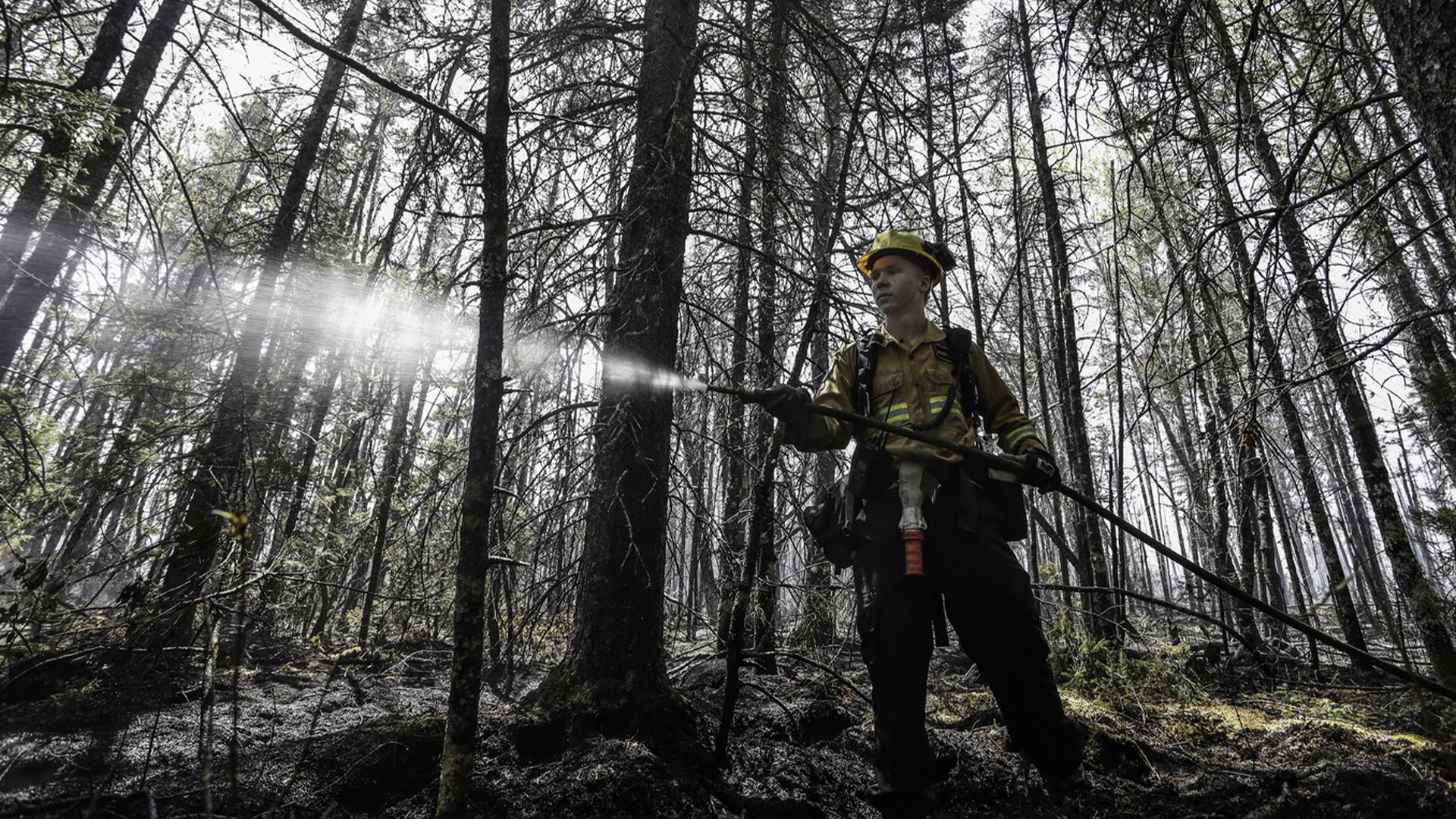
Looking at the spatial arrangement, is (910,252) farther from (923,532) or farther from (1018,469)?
(923,532)

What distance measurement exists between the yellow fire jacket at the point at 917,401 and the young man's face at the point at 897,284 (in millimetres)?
147

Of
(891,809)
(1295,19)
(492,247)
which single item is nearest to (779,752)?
(891,809)

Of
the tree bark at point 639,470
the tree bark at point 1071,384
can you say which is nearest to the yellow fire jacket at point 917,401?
the tree bark at point 639,470

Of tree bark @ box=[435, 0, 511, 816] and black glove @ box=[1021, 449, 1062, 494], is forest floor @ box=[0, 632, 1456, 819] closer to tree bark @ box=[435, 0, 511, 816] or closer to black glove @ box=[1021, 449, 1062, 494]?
tree bark @ box=[435, 0, 511, 816]

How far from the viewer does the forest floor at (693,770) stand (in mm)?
2619

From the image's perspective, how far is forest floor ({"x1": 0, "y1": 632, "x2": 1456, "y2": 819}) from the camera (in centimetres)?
262

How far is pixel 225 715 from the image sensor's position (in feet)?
13.8

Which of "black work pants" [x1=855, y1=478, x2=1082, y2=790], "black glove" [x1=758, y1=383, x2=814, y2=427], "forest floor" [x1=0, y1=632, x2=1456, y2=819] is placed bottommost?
"forest floor" [x1=0, y1=632, x2=1456, y2=819]

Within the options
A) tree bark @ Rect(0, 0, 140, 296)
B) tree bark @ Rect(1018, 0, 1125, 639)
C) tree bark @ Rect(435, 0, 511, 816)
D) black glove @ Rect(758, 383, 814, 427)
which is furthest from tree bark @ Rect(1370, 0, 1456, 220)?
tree bark @ Rect(0, 0, 140, 296)

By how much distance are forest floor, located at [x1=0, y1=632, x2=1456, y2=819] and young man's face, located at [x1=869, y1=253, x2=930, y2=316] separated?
79.4 inches

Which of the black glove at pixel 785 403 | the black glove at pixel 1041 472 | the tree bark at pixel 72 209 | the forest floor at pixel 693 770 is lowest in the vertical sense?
the forest floor at pixel 693 770

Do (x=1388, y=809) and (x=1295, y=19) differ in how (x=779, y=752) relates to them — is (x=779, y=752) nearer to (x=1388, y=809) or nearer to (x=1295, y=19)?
(x=1388, y=809)

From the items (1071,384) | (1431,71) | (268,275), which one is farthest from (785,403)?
→ (268,275)

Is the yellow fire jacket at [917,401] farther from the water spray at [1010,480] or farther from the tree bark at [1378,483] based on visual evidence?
the tree bark at [1378,483]
